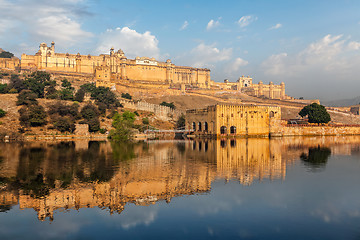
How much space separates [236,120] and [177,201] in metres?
40.7

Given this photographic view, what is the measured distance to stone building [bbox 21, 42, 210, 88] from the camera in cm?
10194

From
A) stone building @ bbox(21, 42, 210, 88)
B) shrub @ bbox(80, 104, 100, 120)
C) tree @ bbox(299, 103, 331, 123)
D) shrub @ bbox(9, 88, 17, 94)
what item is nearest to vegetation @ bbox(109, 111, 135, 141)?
shrub @ bbox(80, 104, 100, 120)

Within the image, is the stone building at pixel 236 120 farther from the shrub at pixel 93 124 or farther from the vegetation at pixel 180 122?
the shrub at pixel 93 124

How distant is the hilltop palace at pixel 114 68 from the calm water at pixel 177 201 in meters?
75.4

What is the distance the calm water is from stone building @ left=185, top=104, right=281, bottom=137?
30.1 meters

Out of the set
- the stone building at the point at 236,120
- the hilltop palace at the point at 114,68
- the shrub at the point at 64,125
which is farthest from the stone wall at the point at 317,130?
the hilltop palace at the point at 114,68

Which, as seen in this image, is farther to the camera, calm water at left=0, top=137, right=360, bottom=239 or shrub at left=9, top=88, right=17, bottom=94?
shrub at left=9, top=88, right=17, bottom=94

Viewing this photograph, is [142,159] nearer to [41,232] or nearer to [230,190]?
[230,190]

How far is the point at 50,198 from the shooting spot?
42.5ft

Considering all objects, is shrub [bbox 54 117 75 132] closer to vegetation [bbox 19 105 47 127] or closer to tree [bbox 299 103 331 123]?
vegetation [bbox 19 105 47 127]

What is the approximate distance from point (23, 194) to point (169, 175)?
740cm

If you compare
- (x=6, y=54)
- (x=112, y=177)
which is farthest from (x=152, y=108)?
(x=6, y=54)

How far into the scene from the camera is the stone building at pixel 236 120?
51.3m

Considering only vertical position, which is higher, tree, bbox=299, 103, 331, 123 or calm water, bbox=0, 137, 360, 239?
tree, bbox=299, 103, 331, 123
